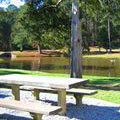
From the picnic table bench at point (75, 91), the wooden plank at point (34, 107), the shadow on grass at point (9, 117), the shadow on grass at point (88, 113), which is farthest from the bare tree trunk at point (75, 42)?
the wooden plank at point (34, 107)

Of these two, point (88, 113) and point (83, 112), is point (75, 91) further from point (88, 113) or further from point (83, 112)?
point (88, 113)

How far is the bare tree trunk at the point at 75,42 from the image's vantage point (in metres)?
13.3

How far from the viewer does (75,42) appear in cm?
1341

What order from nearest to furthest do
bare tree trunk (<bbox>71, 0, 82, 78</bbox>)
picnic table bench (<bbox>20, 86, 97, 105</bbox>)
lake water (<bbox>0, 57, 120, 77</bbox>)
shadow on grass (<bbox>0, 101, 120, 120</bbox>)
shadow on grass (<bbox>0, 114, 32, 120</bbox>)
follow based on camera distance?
shadow on grass (<bbox>0, 114, 32, 120</bbox>) → shadow on grass (<bbox>0, 101, 120, 120</bbox>) → picnic table bench (<bbox>20, 86, 97, 105</bbox>) → bare tree trunk (<bbox>71, 0, 82, 78</bbox>) → lake water (<bbox>0, 57, 120, 77</bbox>)

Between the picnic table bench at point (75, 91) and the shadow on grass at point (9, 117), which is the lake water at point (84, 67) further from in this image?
the shadow on grass at point (9, 117)

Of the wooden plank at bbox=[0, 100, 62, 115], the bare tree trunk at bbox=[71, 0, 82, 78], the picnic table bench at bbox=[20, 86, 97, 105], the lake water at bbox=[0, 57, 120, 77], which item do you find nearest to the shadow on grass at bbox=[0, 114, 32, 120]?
the wooden plank at bbox=[0, 100, 62, 115]

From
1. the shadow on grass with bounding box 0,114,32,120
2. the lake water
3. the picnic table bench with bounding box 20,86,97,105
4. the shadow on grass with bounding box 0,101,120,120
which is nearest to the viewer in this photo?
the shadow on grass with bounding box 0,114,32,120

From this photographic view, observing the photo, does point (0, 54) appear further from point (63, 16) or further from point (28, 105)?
point (28, 105)

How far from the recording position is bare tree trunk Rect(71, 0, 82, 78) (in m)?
13.3

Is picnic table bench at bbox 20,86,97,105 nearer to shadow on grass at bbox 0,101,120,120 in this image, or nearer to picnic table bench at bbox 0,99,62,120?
shadow on grass at bbox 0,101,120,120

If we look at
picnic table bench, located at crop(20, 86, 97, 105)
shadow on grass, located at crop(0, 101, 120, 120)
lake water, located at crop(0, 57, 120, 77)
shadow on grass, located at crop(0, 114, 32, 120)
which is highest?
picnic table bench, located at crop(20, 86, 97, 105)

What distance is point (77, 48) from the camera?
1347cm

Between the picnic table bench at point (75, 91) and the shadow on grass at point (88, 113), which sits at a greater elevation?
the picnic table bench at point (75, 91)

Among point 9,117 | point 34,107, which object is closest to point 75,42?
point 9,117
